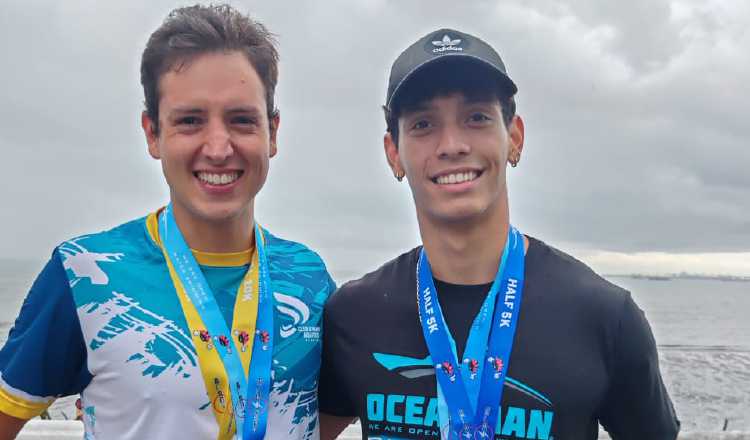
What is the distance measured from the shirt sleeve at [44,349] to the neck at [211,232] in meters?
0.51

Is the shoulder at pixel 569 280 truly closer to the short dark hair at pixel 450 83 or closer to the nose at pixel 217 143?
the short dark hair at pixel 450 83

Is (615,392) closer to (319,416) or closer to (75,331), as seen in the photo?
(319,416)

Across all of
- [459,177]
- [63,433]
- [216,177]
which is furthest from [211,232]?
[63,433]

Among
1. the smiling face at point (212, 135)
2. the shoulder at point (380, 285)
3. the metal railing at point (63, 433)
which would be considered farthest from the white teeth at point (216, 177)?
the metal railing at point (63, 433)

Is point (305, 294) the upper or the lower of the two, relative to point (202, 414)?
upper

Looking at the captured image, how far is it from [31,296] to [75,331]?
224mm

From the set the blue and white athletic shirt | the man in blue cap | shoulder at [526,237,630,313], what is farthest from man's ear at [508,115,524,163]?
the blue and white athletic shirt

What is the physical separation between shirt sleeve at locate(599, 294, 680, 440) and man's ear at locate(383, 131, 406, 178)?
43.3 inches

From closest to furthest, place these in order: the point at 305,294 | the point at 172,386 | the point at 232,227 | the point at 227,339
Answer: the point at 172,386 < the point at 227,339 < the point at 232,227 < the point at 305,294

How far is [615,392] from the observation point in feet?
8.54

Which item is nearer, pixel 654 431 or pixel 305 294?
pixel 654 431

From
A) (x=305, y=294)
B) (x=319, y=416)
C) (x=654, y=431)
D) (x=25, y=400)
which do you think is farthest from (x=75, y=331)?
(x=654, y=431)

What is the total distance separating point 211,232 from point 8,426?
111cm

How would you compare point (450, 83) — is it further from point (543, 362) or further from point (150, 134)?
point (150, 134)
